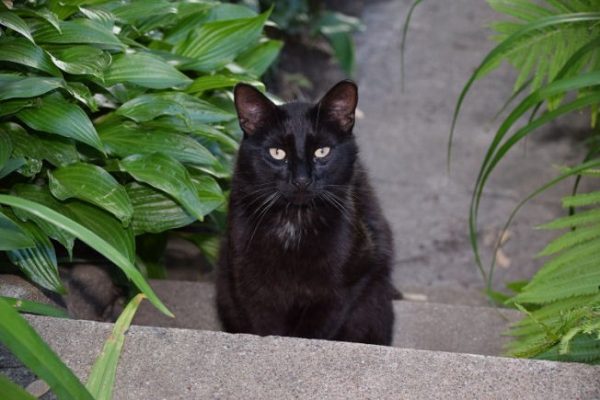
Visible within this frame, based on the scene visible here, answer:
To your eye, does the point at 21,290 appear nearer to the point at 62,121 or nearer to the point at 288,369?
the point at 62,121

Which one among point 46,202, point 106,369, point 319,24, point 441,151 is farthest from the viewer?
point 319,24

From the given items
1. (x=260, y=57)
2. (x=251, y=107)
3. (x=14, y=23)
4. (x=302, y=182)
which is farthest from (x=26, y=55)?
(x=260, y=57)

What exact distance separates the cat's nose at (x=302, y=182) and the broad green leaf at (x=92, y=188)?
52cm

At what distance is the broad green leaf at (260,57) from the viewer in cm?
370

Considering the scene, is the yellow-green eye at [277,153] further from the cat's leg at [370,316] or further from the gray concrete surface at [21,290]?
the gray concrete surface at [21,290]

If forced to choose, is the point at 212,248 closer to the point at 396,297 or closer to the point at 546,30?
the point at 396,297

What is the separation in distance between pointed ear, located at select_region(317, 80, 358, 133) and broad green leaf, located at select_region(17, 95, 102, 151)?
720mm

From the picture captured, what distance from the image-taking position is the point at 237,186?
2.77m

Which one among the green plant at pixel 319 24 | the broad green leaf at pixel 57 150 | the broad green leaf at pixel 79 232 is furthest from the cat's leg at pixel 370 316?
the green plant at pixel 319 24

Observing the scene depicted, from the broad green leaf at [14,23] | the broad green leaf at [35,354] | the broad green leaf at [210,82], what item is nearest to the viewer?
the broad green leaf at [35,354]

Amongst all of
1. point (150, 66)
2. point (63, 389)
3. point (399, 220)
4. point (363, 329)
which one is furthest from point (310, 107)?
point (399, 220)

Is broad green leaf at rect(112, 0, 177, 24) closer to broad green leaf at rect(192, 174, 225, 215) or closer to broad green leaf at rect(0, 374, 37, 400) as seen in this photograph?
broad green leaf at rect(192, 174, 225, 215)

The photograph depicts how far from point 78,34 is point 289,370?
1413 mm

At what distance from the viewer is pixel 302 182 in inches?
101
